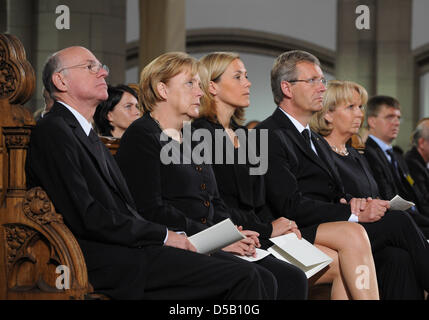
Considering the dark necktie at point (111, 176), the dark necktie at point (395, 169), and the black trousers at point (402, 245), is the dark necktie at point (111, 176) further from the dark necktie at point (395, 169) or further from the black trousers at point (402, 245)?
the dark necktie at point (395, 169)

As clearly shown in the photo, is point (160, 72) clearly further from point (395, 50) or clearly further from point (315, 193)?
point (395, 50)

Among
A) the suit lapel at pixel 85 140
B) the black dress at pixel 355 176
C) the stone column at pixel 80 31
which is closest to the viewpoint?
the suit lapel at pixel 85 140

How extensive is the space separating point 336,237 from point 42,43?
21.3 ft

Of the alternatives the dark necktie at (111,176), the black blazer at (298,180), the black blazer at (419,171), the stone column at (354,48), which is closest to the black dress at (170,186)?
the dark necktie at (111,176)

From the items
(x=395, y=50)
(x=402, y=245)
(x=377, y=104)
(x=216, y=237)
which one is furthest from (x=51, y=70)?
(x=395, y=50)

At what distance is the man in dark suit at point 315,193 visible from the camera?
430 centimetres

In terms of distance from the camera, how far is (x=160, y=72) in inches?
150

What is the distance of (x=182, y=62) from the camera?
383 cm
